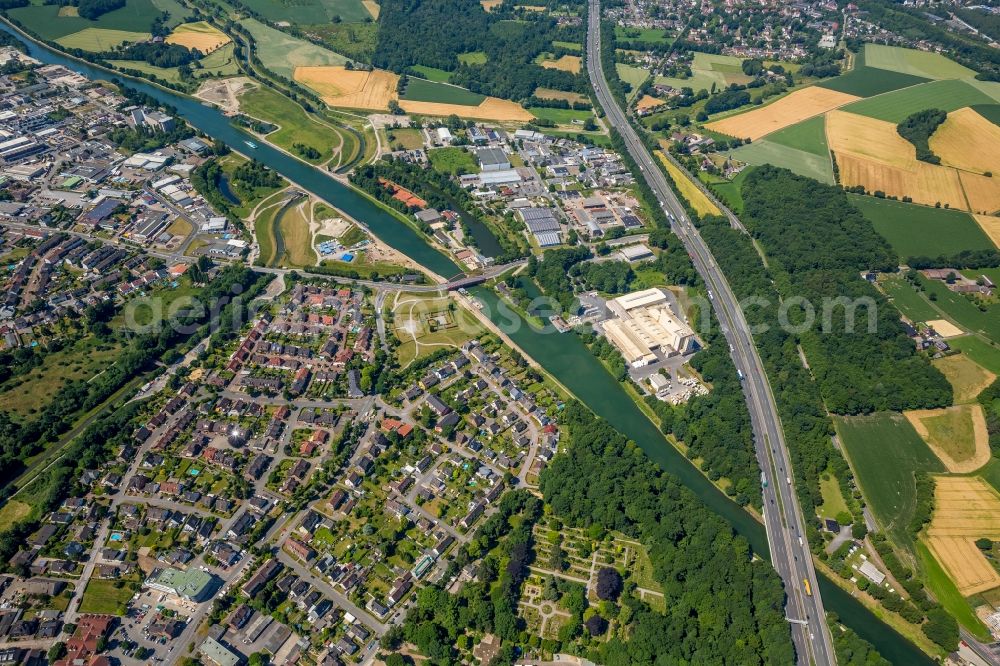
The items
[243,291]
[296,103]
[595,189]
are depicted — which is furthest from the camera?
[296,103]

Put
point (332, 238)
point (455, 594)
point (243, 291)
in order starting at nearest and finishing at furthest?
point (455, 594), point (243, 291), point (332, 238)

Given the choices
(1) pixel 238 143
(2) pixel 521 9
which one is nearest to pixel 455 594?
(1) pixel 238 143

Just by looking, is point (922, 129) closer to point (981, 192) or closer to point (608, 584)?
point (981, 192)

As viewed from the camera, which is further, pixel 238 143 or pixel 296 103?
pixel 296 103

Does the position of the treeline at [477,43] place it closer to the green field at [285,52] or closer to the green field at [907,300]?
the green field at [285,52]

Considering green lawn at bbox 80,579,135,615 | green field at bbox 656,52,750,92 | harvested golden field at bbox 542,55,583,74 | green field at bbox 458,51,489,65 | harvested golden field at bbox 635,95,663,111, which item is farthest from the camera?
green field at bbox 458,51,489,65

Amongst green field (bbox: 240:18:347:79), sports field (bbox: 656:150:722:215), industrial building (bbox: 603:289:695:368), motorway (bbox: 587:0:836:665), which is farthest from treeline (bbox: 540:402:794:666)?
green field (bbox: 240:18:347:79)

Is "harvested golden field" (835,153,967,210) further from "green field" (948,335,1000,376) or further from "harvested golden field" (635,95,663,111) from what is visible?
"harvested golden field" (635,95,663,111)

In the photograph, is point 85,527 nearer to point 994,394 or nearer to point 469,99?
point 994,394
